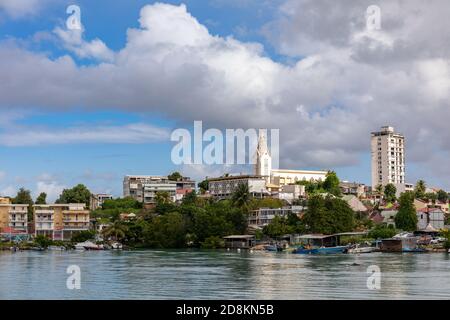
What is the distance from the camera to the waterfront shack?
7219 cm

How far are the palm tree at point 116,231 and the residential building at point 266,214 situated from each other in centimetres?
1394

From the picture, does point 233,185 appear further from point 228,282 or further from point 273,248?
point 228,282

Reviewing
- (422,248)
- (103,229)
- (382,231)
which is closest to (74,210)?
(103,229)

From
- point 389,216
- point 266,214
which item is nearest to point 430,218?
point 389,216

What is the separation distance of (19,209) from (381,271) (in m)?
59.3

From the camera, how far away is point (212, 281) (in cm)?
3130

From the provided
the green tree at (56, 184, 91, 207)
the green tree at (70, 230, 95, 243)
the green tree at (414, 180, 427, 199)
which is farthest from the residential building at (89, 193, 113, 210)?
the green tree at (414, 180, 427, 199)

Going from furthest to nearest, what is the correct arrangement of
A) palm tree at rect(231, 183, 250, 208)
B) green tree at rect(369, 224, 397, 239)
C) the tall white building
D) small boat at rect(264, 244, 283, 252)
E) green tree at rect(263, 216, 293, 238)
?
1. the tall white building
2. palm tree at rect(231, 183, 250, 208)
3. green tree at rect(263, 216, 293, 238)
4. green tree at rect(369, 224, 397, 239)
5. small boat at rect(264, 244, 283, 252)

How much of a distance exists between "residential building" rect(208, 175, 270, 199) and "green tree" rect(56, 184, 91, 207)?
18899 mm

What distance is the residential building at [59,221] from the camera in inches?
3329

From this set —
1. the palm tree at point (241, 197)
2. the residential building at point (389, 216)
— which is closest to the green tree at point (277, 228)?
the palm tree at point (241, 197)

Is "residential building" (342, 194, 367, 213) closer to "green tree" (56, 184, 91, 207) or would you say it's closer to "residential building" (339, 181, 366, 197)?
"residential building" (339, 181, 366, 197)

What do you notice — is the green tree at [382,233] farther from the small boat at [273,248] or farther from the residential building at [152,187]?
the residential building at [152,187]
